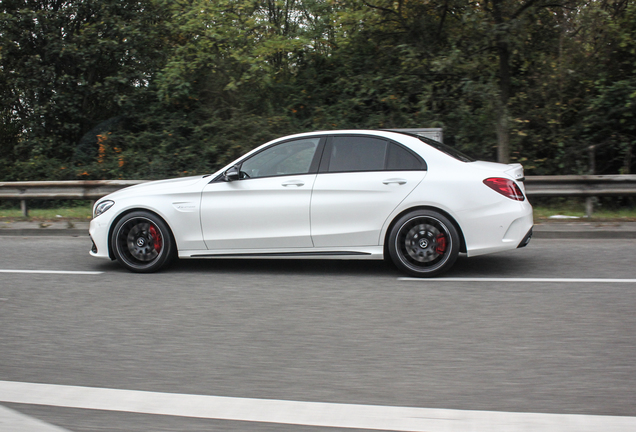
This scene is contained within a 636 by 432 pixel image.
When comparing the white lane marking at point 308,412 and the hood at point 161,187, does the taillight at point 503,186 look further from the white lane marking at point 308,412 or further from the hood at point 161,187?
the white lane marking at point 308,412

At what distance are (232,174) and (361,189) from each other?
4.79ft

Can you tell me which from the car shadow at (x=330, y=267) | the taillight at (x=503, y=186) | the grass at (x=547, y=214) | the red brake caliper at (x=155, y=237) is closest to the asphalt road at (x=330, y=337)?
the car shadow at (x=330, y=267)

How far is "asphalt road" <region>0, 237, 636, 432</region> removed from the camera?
11.5ft

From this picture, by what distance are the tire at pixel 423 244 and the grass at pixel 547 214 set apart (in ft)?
13.5

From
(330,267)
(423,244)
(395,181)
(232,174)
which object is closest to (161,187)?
(232,174)

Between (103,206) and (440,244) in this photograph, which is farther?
(103,206)

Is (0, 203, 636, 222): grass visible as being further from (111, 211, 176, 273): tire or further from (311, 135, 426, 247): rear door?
(111, 211, 176, 273): tire

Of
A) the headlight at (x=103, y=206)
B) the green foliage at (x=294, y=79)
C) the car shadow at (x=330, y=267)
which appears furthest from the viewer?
the green foliage at (x=294, y=79)

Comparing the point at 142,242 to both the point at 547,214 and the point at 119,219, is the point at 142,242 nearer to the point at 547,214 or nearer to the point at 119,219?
the point at 119,219

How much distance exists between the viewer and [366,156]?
677cm

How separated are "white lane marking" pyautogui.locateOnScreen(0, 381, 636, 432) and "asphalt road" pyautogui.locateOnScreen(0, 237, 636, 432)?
0.25ft

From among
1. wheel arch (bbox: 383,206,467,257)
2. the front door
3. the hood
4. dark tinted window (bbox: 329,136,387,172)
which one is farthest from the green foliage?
the hood

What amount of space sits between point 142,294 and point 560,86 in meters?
10.9

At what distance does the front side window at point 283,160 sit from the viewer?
22.5ft
